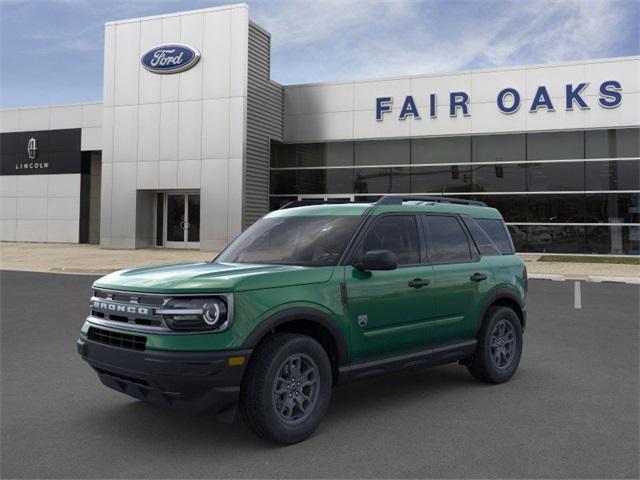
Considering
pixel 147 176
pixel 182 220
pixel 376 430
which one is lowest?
pixel 376 430

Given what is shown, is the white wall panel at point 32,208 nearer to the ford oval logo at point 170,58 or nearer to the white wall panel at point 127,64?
the white wall panel at point 127,64

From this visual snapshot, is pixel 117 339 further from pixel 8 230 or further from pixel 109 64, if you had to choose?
pixel 8 230

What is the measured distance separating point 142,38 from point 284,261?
2519 cm

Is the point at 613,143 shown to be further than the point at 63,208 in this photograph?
No

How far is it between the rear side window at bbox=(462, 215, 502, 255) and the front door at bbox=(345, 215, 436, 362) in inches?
35.5

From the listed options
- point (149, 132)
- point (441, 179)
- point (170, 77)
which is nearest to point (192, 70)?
point (170, 77)

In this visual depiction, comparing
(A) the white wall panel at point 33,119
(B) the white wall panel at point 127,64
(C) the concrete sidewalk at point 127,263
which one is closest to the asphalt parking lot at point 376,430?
(C) the concrete sidewalk at point 127,263

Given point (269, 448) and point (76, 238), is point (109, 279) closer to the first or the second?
point (269, 448)

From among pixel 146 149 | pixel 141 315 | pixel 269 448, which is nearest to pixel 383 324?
pixel 269 448

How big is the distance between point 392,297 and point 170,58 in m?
23.9

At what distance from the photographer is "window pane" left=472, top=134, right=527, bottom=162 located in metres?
24.6

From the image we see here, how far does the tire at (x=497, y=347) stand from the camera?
596cm

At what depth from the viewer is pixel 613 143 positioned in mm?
23422

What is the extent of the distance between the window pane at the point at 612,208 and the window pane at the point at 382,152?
7.38 meters
